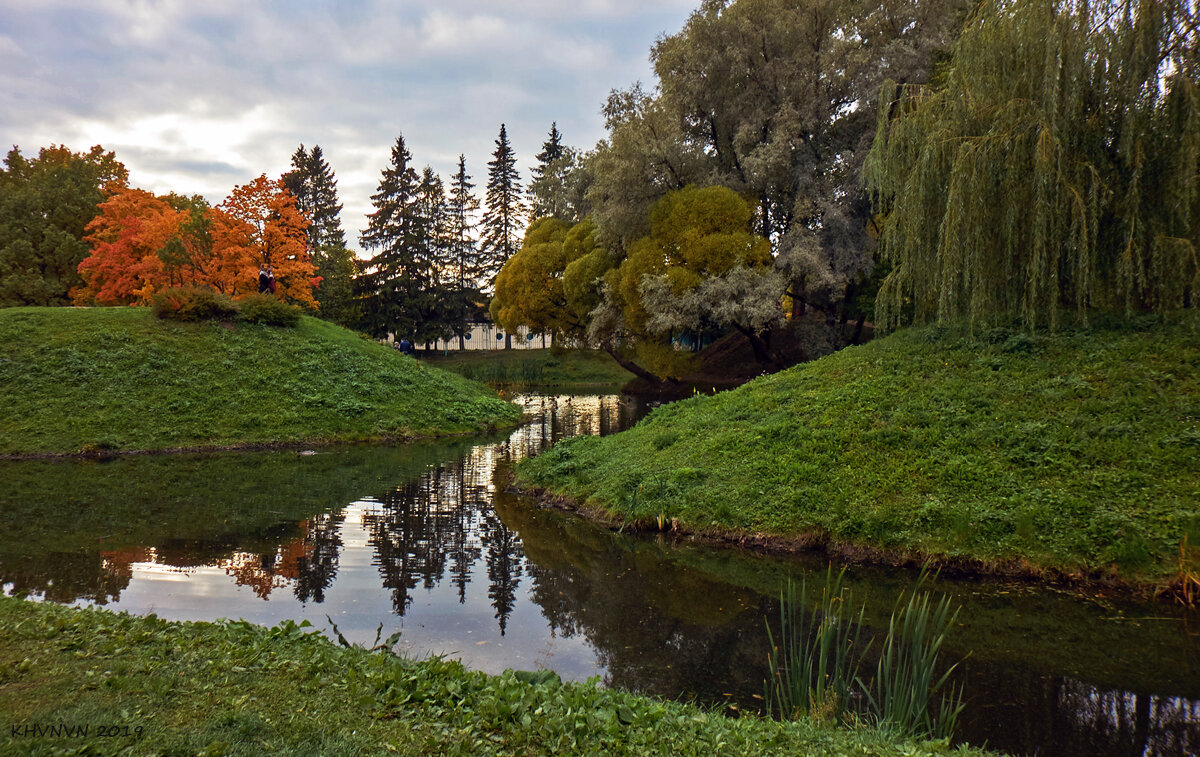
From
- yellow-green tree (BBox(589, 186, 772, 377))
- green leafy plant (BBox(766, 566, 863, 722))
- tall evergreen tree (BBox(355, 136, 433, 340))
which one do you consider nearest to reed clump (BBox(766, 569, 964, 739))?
green leafy plant (BBox(766, 566, 863, 722))

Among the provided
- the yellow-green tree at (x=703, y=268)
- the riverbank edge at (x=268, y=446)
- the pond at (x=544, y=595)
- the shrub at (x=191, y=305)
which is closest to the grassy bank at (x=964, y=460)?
the pond at (x=544, y=595)

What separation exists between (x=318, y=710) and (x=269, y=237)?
28196mm

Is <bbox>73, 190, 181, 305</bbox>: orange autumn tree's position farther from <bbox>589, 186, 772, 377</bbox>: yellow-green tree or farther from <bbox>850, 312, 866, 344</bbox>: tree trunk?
<bbox>850, 312, 866, 344</bbox>: tree trunk

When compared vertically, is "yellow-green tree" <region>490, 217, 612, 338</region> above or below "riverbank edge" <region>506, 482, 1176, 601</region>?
above

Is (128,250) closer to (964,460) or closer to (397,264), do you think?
(397,264)

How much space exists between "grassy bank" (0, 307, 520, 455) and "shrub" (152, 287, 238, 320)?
38 cm

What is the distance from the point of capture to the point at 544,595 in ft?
26.3

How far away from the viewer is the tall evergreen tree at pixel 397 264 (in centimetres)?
5141

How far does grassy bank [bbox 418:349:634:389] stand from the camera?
43.3 meters

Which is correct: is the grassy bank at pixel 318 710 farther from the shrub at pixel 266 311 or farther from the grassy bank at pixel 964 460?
the shrub at pixel 266 311

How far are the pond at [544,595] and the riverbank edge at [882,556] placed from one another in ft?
0.78

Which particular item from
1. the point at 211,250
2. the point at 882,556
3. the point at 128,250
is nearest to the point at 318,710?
the point at 882,556

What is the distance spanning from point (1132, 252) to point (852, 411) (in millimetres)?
4673

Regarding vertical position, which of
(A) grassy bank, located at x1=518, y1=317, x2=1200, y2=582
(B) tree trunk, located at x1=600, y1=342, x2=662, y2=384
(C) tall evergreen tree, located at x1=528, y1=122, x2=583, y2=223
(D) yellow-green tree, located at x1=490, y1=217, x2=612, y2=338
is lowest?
(A) grassy bank, located at x1=518, y1=317, x2=1200, y2=582
